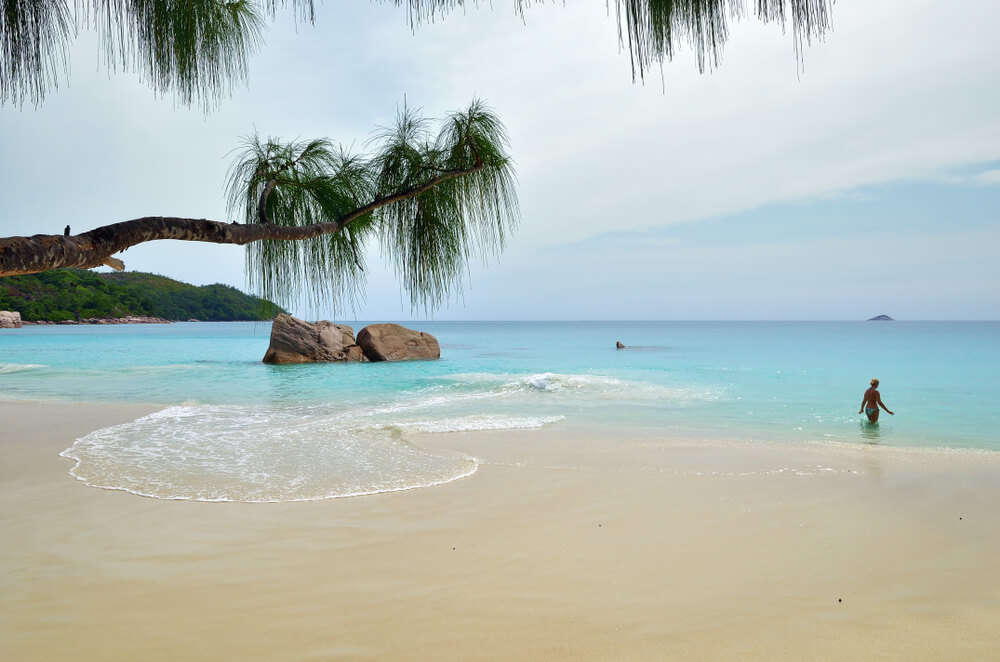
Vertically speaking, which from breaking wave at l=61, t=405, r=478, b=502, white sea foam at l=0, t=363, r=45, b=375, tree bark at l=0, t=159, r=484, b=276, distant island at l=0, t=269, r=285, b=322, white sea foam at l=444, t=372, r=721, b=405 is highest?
distant island at l=0, t=269, r=285, b=322

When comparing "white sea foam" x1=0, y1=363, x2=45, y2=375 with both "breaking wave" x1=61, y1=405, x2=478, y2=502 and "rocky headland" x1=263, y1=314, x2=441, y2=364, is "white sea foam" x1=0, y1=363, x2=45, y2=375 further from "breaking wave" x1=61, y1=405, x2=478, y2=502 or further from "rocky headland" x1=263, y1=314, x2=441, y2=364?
"breaking wave" x1=61, y1=405, x2=478, y2=502

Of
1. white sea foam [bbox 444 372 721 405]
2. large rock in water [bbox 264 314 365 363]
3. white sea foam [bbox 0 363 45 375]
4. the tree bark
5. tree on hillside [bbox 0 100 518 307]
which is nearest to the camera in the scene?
the tree bark

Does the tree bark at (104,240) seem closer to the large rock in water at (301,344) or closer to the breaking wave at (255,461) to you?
the breaking wave at (255,461)

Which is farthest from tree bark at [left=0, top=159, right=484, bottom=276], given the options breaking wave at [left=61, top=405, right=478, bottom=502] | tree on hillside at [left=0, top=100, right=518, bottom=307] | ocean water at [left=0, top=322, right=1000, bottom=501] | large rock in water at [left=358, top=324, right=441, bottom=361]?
large rock in water at [left=358, top=324, right=441, bottom=361]

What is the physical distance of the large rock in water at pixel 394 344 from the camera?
23953 mm

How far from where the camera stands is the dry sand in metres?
2.77

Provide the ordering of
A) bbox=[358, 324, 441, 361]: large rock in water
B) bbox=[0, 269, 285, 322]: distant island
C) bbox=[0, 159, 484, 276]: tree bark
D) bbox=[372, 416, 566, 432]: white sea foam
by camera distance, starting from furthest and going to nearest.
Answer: bbox=[358, 324, 441, 361]: large rock in water < bbox=[372, 416, 566, 432]: white sea foam < bbox=[0, 269, 285, 322]: distant island < bbox=[0, 159, 484, 276]: tree bark

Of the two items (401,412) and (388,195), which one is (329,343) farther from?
(388,195)

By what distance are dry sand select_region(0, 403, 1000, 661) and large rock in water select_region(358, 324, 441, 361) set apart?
17.7 metres

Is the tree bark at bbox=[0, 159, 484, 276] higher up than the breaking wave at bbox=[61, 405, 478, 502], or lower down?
higher up

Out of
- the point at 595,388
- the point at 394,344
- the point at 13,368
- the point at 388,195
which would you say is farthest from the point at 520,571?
the point at 13,368

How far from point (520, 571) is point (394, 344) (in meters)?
21.6

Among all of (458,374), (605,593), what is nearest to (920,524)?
(605,593)

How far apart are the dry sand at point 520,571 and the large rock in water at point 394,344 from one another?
17684 mm
